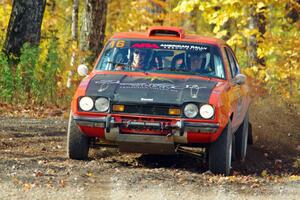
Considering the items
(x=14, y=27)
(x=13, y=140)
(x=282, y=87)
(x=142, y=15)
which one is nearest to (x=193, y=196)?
(x=13, y=140)

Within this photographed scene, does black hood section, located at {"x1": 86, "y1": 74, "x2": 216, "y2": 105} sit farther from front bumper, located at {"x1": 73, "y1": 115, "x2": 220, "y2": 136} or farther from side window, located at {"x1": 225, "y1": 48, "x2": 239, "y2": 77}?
side window, located at {"x1": 225, "y1": 48, "x2": 239, "y2": 77}

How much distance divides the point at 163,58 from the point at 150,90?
54.5 inches

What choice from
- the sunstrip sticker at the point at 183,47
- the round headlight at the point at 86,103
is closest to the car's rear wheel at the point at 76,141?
the round headlight at the point at 86,103

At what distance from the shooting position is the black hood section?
9672 mm

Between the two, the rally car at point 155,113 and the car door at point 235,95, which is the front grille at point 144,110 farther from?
the car door at point 235,95

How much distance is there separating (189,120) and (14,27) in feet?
31.1

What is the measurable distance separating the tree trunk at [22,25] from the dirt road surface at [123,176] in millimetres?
5995

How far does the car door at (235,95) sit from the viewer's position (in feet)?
35.3

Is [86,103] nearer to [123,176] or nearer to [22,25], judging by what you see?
[123,176]

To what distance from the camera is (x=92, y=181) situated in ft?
28.7

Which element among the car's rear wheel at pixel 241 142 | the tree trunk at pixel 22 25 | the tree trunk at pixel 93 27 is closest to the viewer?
the car's rear wheel at pixel 241 142

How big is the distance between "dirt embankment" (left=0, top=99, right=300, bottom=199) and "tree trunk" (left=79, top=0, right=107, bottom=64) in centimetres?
682

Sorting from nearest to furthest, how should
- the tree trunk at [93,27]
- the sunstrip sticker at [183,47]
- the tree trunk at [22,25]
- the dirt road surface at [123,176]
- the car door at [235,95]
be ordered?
the dirt road surface at [123,176] < the car door at [235,95] < the sunstrip sticker at [183,47] < the tree trunk at [22,25] < the tree trunk at [93,27]

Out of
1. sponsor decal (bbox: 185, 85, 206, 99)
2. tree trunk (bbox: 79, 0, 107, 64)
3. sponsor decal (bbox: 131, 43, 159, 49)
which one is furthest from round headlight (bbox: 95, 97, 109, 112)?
tree trunk (bbox: 79, 0, 107, 64)
